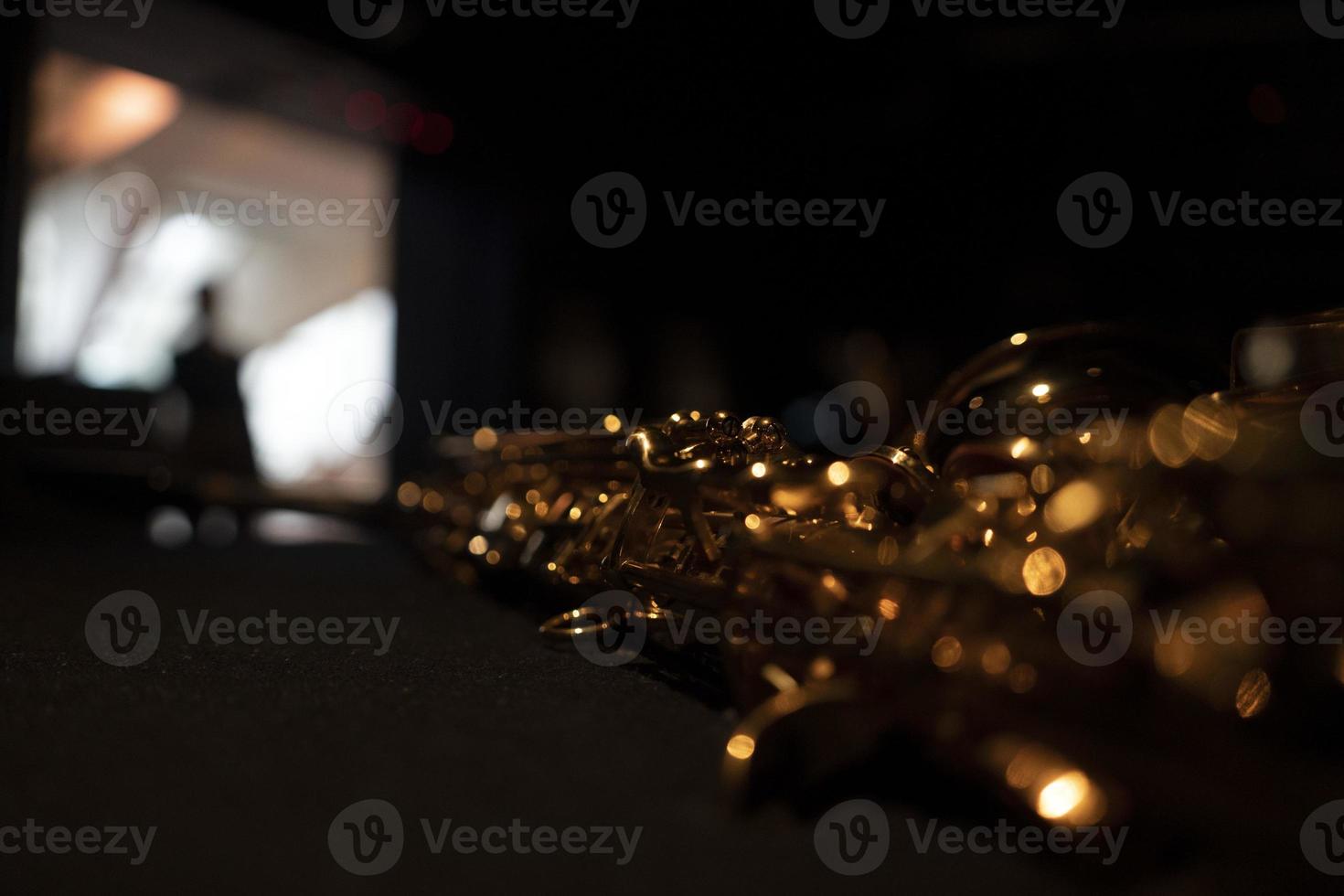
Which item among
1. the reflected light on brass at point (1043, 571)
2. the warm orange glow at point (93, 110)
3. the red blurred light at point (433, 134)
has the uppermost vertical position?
the red blurred light at point (433, 134)

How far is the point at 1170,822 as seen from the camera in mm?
404

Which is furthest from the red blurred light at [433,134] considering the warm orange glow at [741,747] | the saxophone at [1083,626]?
the warm orange glow at [741,747]

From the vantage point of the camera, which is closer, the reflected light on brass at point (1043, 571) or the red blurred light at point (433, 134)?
the reflected light on brass at point (1043, 571)

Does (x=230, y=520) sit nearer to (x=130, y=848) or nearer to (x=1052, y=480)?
(x=130, y=848)

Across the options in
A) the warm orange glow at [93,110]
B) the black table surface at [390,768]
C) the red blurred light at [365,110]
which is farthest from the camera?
the red blurred light at [365,110]

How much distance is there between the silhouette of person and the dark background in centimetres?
64

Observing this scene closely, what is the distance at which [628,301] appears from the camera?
11.7 feet

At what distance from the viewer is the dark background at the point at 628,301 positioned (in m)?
0.48

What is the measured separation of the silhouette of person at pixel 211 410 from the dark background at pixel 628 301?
642 mm

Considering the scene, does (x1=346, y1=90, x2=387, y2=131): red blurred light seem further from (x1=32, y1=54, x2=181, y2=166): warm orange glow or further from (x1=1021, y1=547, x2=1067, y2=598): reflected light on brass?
(x1=1021, y1=547, x2=1067, y2=598): reflected light on brass

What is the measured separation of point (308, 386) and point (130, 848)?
4161mm

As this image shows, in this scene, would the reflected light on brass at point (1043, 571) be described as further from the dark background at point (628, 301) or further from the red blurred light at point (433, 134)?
the red blurred light at point (433, 134)

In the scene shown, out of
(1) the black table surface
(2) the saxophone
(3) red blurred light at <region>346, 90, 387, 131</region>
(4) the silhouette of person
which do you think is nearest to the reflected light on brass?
(2) the saxophone

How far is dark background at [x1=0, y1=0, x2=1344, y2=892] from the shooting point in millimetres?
476
